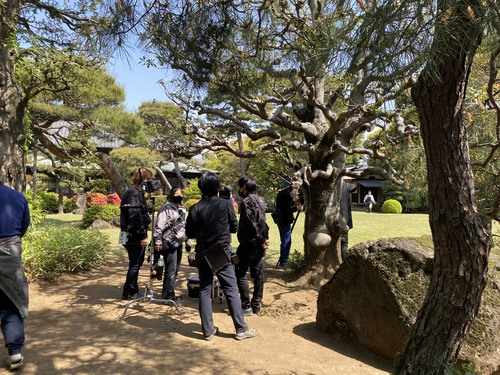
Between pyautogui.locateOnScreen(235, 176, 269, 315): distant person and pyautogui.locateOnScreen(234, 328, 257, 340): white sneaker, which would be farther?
pyautogui.locateOnScreen(235, 176, 269, 315): distant person

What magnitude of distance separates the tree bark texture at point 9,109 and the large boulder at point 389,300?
4844 mm

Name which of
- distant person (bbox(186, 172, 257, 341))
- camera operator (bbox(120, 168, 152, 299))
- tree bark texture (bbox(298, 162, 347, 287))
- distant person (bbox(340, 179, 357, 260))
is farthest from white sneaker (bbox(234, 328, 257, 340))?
distant person (bbox(340, 179, 357, 260))

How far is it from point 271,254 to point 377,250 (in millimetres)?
5285

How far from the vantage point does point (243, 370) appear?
325 cm

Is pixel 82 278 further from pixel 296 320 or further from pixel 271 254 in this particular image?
pixel 271 254

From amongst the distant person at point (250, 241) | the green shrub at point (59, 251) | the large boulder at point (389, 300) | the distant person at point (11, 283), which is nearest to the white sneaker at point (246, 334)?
the distant person at point (250, 241)

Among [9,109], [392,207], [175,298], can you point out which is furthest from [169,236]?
[392,207]

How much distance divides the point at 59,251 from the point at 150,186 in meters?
2.74

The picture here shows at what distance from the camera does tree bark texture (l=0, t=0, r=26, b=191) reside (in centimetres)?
579

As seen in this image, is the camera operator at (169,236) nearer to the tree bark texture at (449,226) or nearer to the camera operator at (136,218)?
the camera operator at (136,218)

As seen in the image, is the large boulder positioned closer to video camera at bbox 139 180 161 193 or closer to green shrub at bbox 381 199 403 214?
video camera at bbox 139 180 161 193

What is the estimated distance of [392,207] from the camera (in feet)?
89.1

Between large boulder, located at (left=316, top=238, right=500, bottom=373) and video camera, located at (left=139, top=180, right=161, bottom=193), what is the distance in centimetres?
235

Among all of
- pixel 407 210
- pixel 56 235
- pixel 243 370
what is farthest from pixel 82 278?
pixel 407 210
